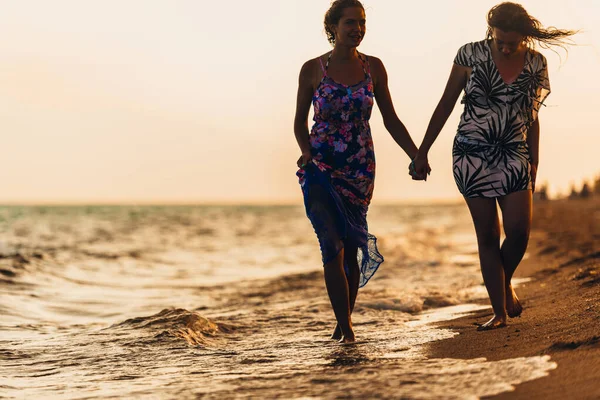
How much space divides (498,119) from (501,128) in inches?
2.3

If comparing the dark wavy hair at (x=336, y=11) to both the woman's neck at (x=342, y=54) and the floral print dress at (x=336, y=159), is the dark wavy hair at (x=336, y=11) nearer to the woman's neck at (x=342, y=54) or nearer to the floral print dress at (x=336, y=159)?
the woman's neck at (x=342, y=54)

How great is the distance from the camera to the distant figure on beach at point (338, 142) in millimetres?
4918

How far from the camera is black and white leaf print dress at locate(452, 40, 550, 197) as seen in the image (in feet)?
15.4

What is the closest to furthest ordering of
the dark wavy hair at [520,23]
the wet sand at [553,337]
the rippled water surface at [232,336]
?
the wet sand at [553,337]
the rippled water surface at [232,336]
the dark wavy hair at [520,23]

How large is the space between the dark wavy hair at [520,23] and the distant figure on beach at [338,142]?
0.83m

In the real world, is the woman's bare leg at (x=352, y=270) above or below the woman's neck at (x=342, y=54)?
below

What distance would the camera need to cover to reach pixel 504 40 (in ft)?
15.1

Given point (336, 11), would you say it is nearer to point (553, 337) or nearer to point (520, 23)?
point (520, 23)

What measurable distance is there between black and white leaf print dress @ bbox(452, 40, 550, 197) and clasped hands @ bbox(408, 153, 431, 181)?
39 cm

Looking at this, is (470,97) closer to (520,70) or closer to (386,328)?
(520,70)

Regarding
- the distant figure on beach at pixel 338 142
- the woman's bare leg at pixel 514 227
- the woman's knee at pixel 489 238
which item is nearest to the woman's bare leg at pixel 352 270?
the distant figure on beach at pixel 338 142

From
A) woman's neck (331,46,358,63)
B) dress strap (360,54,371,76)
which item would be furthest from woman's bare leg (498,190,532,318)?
woman's neck (331,46,358,63)

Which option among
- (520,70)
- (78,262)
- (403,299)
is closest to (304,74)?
(520,70)

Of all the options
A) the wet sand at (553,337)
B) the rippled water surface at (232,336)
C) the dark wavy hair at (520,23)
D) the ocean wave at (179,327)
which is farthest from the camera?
the ocean wave at (179,327)
